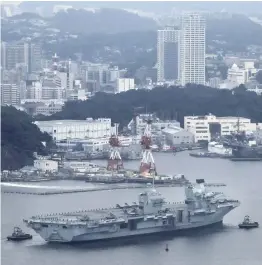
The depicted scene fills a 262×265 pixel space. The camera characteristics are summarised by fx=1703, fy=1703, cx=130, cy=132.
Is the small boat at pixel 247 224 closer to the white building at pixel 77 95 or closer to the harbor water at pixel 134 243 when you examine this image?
the harbor water at pixel 134 243

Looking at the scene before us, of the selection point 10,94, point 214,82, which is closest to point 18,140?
point 10,94

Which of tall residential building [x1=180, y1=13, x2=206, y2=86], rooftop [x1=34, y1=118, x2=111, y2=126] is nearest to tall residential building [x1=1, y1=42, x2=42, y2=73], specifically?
tall residential building [x1=180, y1=13, x2=206, y2=86]

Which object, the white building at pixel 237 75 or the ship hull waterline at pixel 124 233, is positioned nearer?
the ship hull waterline at pixel 124 233

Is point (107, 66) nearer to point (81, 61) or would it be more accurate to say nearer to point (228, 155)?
point (81, 61)

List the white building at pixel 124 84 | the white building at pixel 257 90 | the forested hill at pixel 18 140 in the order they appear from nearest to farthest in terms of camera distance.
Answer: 1. the forested hill at pixel 18 140
2. the white building at pixel 257 90
3. the white building at pixel 124 84

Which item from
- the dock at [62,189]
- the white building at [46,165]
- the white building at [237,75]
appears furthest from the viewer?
the white building at [237,75]

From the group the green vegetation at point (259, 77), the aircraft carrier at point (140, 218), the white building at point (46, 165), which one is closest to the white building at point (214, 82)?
the green vegetation at point (259, 77)

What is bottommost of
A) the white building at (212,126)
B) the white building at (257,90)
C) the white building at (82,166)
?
the white building at (82,166)
